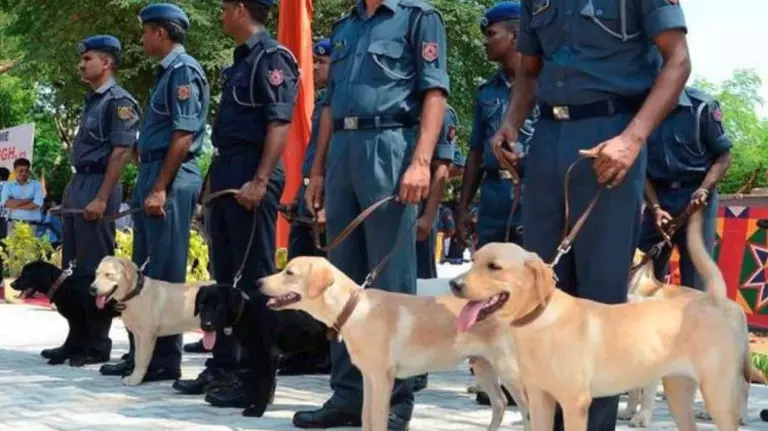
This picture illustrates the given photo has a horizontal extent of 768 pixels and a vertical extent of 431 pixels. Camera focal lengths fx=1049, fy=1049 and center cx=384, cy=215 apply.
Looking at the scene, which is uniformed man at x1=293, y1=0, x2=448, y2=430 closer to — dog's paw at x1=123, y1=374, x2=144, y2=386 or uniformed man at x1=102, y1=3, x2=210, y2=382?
uniformed man at x1=102, y1=3, x2=210, y2=382

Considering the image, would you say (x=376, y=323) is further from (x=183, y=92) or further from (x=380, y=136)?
(x=183, y=92)

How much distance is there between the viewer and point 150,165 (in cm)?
704

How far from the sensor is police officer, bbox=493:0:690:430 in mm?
3695

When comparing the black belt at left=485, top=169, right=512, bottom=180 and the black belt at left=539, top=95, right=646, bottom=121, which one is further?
the black belt at left=485, top=169, right=512, bottom=180

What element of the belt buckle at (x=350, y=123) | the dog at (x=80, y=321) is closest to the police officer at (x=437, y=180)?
the belt buckle at (x=350, y=123)

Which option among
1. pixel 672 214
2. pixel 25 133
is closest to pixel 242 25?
pixel 672 214

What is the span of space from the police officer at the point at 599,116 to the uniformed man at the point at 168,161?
11.2ft

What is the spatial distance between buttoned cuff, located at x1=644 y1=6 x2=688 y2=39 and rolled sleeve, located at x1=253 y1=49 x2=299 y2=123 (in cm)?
289

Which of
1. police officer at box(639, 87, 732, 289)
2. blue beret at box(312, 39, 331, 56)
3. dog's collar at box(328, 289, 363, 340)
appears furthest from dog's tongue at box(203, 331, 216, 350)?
blue beret at box(312, 39, 331, 56)

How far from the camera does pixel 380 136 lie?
16.6 ft

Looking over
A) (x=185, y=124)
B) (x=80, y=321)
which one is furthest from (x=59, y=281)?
(x=185, y=124)

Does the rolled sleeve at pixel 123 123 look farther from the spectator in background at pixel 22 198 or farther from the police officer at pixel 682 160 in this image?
the spectator in background at pixel 22 198

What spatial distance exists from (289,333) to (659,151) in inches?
95.1

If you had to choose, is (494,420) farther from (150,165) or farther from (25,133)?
(25,133)
